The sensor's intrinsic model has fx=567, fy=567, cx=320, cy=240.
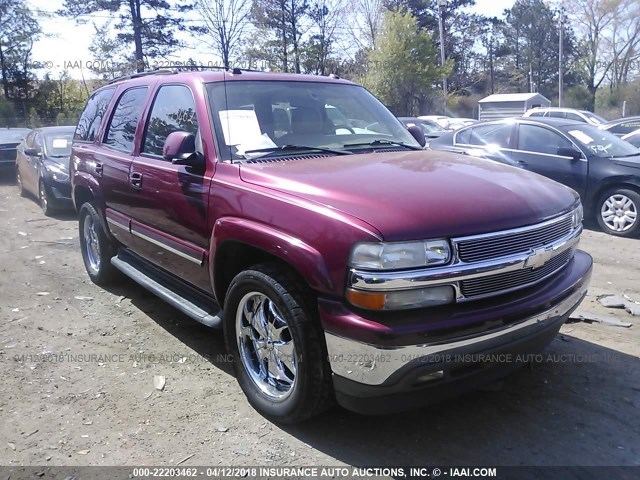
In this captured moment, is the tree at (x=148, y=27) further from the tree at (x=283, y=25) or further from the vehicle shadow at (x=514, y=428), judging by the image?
the vehicle shadow at (x=514, y=428)

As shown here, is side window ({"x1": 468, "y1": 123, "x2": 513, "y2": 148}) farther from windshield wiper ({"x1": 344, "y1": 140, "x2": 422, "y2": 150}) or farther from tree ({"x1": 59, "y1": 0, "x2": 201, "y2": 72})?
tree ({"x1": 59, "y1": 0, "x2": 201, "y2": 72})

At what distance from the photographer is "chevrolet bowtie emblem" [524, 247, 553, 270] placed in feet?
9.59

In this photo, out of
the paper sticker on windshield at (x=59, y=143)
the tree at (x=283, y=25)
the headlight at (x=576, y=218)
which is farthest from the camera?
the tree at (x=283, y=25)

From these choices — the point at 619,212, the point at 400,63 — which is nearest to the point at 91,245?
the point at 619,212

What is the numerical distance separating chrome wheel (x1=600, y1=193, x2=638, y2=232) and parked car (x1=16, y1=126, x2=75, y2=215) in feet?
27.7

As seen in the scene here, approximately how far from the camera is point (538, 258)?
2.98 meters

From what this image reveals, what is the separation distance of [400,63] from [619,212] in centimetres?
3150

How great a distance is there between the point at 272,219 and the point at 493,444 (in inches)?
66.5

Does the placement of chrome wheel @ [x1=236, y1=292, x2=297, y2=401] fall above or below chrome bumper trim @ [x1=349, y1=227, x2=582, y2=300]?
below

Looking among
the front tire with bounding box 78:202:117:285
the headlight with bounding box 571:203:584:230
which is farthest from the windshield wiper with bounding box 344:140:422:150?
the front tire with bounding box 78:202:117:285

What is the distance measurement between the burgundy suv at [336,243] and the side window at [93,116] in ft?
3.89

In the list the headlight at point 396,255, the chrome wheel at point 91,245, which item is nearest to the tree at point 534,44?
the chrome wheel at point 91,245

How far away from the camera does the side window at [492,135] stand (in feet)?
29.6

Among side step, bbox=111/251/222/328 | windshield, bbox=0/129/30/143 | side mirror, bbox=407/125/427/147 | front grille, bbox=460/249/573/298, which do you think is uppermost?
windshield, bbox=0/129/30/143
